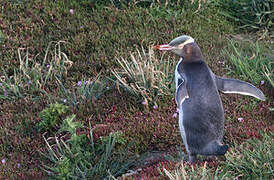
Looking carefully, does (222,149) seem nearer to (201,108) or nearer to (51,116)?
(201,108)

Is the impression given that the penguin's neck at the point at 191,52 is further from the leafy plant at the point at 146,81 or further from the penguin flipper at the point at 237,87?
the leafy plant at the point at 146,81

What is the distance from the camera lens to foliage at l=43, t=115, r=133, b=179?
15.9ft

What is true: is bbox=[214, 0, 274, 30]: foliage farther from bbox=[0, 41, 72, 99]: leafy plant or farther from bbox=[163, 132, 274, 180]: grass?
bbox=[163, 132, 274, 180]: grass

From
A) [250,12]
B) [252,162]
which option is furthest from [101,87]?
[250,12]

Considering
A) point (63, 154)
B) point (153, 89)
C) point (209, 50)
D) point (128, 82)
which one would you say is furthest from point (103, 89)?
point (209, 50)

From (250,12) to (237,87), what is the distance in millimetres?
3967

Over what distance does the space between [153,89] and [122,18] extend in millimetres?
2194

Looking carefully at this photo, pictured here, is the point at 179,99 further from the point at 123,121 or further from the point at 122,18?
the point at 122,18

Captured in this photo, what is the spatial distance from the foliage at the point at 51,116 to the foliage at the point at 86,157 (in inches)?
14.3

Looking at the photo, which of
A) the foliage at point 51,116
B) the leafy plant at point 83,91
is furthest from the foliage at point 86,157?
the leafy plant at point 83,91

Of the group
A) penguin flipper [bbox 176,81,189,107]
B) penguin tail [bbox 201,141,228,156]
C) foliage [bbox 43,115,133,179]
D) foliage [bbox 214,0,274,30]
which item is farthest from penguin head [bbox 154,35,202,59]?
foliage [bbox 214,0,274,30]

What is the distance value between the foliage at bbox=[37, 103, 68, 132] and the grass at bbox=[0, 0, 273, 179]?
13 mm

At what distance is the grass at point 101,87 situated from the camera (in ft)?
16.4

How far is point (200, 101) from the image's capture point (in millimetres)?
4188
